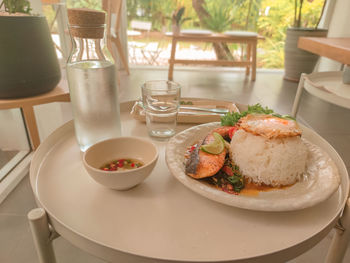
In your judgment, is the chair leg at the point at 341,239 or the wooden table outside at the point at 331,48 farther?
the wooden table outside at the point at 331,48

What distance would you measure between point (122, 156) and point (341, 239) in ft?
1.84

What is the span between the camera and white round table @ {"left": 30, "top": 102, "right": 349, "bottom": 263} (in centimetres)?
48

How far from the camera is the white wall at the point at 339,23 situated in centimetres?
307

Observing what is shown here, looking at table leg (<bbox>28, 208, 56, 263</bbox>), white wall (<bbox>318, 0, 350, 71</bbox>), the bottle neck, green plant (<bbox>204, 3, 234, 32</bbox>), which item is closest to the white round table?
table leg (<bbox>28, 208, 56, 263</bbox>)

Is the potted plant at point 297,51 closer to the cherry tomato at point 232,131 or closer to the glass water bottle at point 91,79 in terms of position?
the cherry tomato at point 232,131

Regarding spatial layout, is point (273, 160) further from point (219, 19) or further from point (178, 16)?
point (219, 19)

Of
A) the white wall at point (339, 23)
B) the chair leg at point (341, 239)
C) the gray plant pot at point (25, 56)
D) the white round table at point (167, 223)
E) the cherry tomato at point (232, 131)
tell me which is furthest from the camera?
the white wall at point (339, 23)

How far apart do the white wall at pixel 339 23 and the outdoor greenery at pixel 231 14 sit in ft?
0.76

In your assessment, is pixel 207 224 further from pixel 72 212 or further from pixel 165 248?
pixel 72 212

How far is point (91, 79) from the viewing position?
0.70 metres

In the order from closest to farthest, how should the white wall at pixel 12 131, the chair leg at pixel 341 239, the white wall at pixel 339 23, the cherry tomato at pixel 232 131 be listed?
1. the chair leg at pixel 341 239
2. the cherry tomato at pixel 232 131
3. the white wall at pixel 12 131
4. the white wall at pixel 339 23

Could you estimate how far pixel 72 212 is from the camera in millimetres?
558

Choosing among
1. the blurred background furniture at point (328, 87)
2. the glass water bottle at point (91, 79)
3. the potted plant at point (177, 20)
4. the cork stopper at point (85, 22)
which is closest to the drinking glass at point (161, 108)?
the glass water bottle at point (91, 79)

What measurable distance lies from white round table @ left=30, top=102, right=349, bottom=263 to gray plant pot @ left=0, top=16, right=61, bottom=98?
1.77 ft
